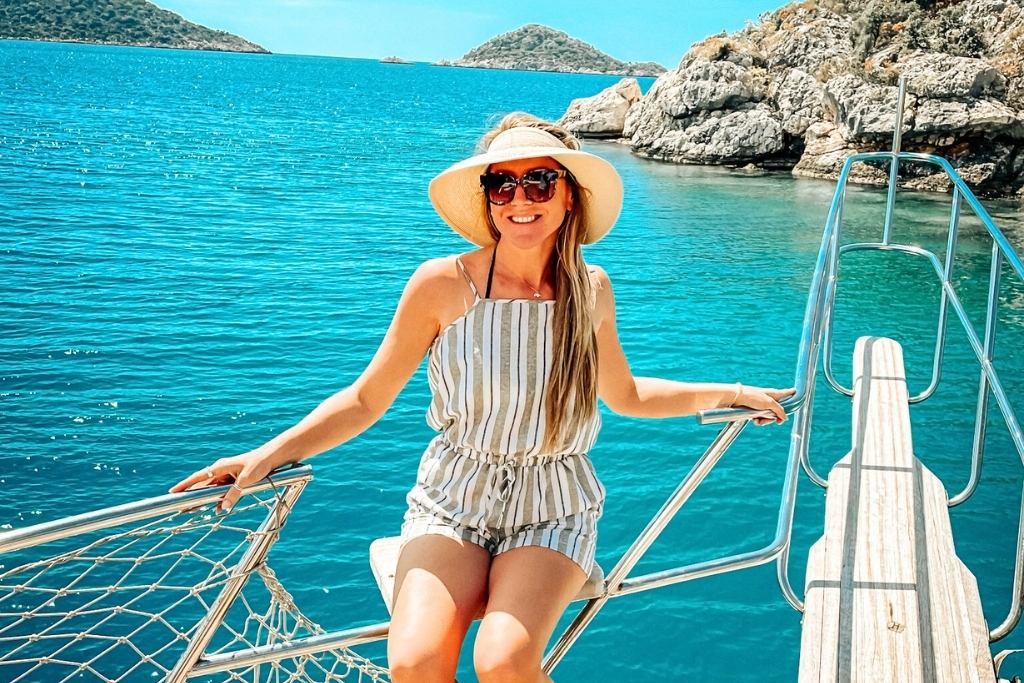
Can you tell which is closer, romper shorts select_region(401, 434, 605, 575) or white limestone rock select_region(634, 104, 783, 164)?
romper shorts select_region(401, 434, 605, 575)

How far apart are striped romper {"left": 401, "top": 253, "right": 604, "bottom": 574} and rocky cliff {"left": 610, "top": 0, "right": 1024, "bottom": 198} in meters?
24.5

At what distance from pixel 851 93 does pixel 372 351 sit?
69.9ft

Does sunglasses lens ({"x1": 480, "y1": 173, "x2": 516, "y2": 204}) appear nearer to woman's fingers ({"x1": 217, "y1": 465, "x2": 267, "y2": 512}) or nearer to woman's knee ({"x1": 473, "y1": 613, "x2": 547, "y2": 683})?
woman's fingers ({"x1": 217, "y1": 465, "x2": 267, "y2": 512})

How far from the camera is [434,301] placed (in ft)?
7.50

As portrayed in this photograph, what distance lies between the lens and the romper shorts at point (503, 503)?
7.00ft

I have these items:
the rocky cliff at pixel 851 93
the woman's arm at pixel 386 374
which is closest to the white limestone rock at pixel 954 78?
the rocky cliff at pixel 851 93

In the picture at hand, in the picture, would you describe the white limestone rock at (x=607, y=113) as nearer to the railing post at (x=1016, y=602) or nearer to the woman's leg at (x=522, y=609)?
the railing post at (x=1016, y=602)

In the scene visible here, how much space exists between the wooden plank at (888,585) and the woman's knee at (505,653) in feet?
2.58

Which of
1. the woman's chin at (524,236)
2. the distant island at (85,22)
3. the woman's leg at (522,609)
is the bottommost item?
the woman's leg at (522,609)

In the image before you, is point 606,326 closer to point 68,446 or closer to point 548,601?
point 548,601

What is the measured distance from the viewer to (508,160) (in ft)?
7.60

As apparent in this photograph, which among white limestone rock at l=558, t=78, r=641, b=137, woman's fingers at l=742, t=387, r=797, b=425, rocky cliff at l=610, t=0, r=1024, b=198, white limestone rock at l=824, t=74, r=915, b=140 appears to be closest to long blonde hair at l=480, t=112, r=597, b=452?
woman's fingers at l=742, t=387, r=797, b=425

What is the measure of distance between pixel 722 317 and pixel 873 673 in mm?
10983

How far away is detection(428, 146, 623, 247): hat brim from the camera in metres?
2.29
